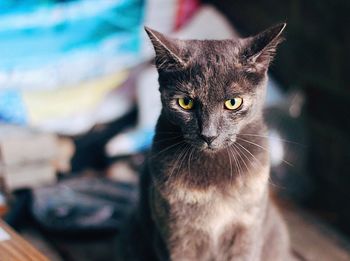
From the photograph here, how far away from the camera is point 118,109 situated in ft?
8.30

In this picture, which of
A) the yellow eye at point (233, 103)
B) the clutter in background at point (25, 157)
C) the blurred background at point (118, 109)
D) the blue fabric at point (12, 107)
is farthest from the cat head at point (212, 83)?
the blue fabric at point (12, 107)

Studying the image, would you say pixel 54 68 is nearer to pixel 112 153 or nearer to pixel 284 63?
pixel 112 153

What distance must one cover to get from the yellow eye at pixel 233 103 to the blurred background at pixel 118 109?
2.91 ft

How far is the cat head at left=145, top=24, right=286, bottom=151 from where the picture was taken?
129 centimetres

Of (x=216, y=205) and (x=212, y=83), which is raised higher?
(x=212, y=83)

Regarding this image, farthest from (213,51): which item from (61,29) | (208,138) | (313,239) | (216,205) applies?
(61,29)

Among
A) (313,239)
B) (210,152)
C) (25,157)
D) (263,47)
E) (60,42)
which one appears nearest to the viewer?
(263,47)

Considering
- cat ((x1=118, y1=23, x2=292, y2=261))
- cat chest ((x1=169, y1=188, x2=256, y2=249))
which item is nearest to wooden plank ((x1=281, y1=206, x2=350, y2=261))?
cat ((x1=118, y1=23, x2=292, y2=261))

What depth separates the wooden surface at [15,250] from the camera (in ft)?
4.39

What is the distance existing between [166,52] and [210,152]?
282 mm

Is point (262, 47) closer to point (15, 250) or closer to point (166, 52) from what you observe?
point (166, 52)

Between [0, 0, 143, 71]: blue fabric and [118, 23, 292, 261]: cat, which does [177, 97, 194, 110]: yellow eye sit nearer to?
[118, 23, 292, 261]: cat

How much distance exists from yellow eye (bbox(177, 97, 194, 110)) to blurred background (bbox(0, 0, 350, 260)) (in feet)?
2.75

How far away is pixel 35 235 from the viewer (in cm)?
204
